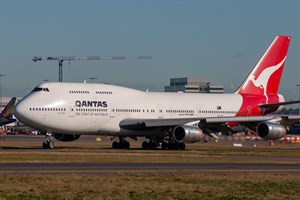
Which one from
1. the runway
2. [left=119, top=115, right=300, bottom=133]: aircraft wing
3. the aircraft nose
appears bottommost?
the runway

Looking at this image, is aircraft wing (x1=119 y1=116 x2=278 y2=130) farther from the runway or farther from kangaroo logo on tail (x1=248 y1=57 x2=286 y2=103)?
the runway

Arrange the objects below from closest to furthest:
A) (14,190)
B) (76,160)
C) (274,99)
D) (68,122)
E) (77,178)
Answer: (14,190) < (77,178) < (76,160) < (68,122) < (274,99)

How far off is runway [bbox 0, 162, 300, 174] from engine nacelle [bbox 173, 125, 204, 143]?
16.4m

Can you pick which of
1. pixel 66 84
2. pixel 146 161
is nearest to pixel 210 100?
pixel 66 84

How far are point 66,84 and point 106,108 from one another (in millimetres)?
3816

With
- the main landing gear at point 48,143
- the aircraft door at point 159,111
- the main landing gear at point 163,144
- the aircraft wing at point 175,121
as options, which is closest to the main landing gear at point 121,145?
the main landing gear at point 163,144

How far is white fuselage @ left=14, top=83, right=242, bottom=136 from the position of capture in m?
58.0

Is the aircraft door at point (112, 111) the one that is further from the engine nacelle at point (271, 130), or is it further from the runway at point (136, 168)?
the runway at point (136, 168)

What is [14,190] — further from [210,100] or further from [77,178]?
[210,100]

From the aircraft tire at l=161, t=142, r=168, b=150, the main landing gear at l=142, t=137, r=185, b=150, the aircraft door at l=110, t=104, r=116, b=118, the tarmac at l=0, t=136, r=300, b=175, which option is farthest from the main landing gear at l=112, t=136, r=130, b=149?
the tarmac at l=0, t=136, r=300, b=175

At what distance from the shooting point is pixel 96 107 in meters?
59.8

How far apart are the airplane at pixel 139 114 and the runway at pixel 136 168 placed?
18.1 m

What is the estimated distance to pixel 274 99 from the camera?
70.4 meters

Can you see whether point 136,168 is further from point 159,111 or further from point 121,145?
point 159,111
